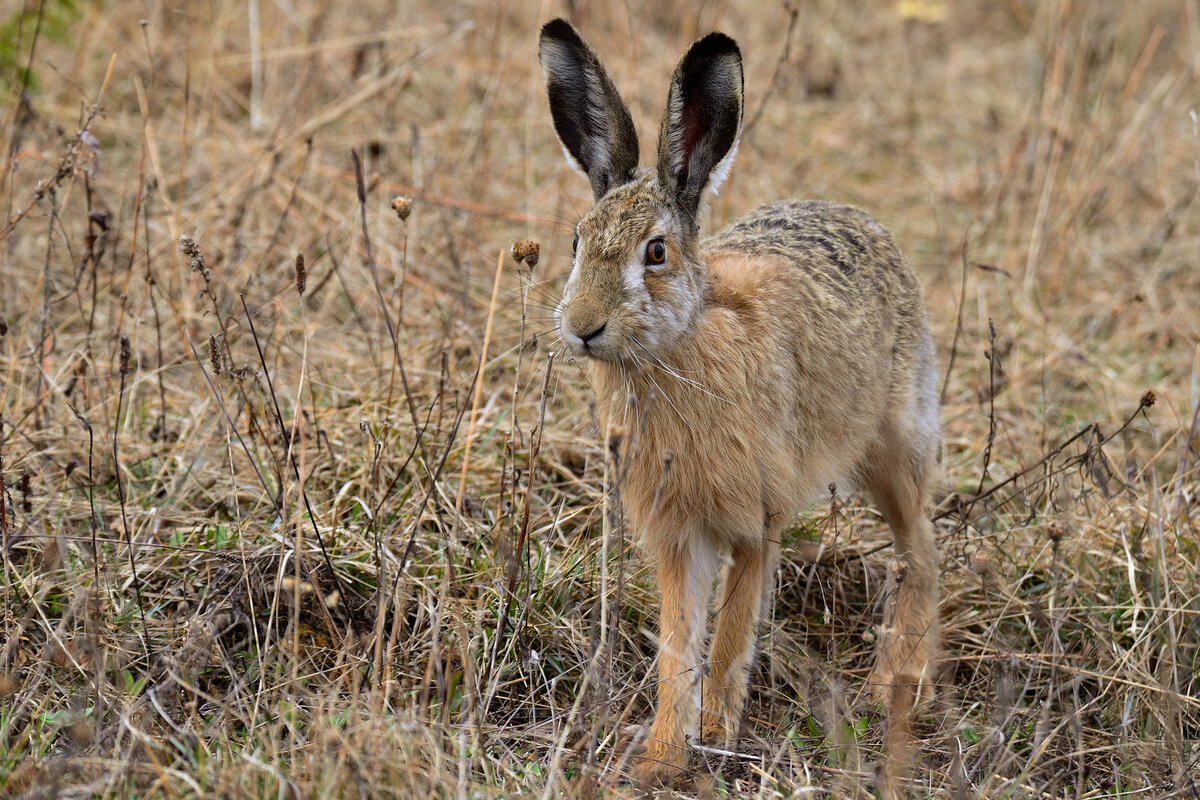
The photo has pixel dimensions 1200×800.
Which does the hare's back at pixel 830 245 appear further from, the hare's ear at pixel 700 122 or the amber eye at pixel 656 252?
the amber eye at pixel 656 252

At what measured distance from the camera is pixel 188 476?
394cm

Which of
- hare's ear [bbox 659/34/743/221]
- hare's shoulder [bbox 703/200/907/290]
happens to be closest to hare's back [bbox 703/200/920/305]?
hare's shoulder [bbox 703/200/907/290]

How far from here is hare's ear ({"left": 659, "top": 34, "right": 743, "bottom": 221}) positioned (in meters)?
3.21

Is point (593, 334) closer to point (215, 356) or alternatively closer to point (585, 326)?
point (585, 326)

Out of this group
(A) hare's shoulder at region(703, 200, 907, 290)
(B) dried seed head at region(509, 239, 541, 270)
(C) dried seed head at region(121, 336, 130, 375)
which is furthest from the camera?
(A) hare's shoulder at region(703, 200, 907, 290)

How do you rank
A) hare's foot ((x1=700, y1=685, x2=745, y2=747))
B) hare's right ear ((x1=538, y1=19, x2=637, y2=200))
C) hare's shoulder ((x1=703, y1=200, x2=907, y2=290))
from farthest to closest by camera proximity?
hare's shoulder ((x1=703, y1=200, x2=907, y2=290)) < hare's foot ((x1=700, y1=685, x2=745, y2=747)) < hare's right ear ((x1=538, y1=19, x2=637, y2=200))

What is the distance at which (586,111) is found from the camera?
341 cm

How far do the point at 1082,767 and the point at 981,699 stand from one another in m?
0.62

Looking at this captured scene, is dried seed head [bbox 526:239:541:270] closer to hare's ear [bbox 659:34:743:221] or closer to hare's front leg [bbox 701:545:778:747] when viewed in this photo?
hare's ear [bbox 659:34:743:221]

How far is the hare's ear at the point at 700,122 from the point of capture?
321 centimetres

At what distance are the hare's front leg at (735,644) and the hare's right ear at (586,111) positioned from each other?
1163mm

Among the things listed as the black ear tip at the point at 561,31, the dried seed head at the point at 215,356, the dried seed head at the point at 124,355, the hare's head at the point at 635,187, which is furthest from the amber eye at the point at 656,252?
the dried seed head at the point at 124,355

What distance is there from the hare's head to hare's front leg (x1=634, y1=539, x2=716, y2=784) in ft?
2.24

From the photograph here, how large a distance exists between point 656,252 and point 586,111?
51cm
